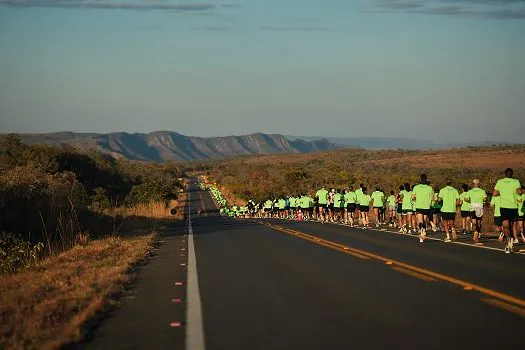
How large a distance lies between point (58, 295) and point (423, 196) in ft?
41.4

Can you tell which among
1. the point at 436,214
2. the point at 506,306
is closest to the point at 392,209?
the point at 436,214

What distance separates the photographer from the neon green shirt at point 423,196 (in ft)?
Result: 66.6

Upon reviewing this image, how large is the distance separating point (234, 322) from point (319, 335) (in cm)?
125

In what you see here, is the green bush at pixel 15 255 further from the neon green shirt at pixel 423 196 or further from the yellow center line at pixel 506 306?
the neon green shirt at pixel 423 196

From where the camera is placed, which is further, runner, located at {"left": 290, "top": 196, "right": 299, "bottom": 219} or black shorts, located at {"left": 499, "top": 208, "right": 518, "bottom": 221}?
runner, located at {"left": 290, "top": 196, "right": 299, "bottom": 219}

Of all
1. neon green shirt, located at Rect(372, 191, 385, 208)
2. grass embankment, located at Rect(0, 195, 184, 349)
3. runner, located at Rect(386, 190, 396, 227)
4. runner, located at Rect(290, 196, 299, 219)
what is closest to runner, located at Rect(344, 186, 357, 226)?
neon green shirt, located at Rect(372, 191, 385, 208)

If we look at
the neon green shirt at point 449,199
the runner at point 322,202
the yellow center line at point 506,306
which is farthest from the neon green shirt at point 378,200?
the yellow center line at point 506,306

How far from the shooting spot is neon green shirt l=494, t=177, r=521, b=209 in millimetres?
16812

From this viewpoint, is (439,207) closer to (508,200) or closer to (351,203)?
(351,203)

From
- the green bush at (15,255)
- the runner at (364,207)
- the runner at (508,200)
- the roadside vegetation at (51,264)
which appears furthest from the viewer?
the runner at (364,207)

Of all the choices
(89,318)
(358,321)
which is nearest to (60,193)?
(89,318)

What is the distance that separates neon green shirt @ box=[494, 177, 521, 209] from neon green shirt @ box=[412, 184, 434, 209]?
3460 millimetres

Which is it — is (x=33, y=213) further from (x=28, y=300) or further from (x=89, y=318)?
(x=89, y=318)

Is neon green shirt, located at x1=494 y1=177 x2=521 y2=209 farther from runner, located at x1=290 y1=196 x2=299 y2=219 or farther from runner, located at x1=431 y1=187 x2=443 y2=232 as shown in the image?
runner, located at x1=290 y1=196 x2=299 y2=219
